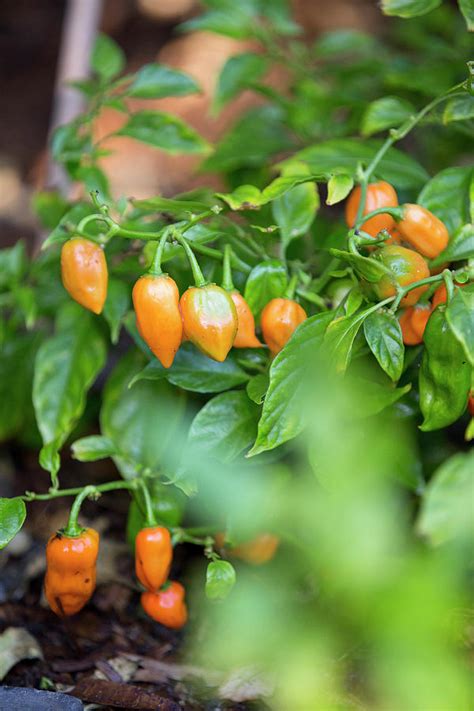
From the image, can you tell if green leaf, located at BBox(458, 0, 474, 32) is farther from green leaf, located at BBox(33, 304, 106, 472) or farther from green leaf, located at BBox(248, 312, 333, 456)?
green leaf, located at BBox(33, 304, 106, 472)

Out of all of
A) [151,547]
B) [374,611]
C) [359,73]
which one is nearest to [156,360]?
[151,547]

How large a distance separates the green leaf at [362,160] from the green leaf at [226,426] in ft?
1.71

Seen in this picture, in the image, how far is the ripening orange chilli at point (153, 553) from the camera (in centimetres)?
137

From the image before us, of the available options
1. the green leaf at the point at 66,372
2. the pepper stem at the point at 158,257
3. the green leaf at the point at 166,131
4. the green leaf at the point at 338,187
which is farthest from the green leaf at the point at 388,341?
the green leaf at the point at 166,131

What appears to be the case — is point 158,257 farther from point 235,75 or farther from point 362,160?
point 235,75

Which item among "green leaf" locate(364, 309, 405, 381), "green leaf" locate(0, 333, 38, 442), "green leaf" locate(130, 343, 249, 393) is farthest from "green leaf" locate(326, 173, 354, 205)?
"green leaf" locate(0, 333, 38, 442)

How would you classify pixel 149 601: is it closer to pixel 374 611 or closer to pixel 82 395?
pixel 82 395

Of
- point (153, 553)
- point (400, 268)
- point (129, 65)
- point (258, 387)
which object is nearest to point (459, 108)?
point (400, 268)

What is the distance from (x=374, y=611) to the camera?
3.33 ft

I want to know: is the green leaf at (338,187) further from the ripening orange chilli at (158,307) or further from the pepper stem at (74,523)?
the pepper stem at (74,523)

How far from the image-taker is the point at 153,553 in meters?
1.37

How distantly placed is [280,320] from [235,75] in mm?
1056

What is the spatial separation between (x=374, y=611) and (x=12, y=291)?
114cm

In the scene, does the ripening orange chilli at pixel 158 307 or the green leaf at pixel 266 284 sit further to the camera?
the green leaf at pixel 266 284
